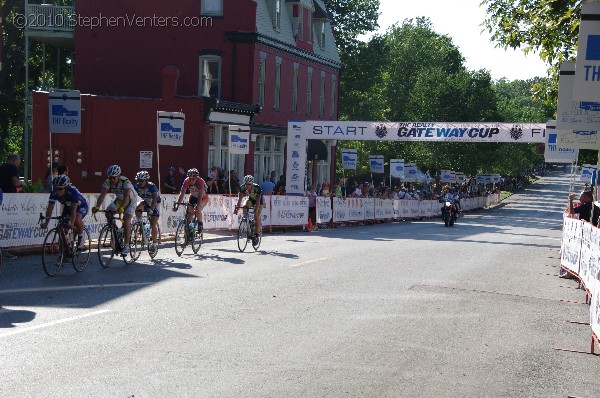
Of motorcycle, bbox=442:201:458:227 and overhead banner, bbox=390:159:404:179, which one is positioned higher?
overhead banner, bbox=390:159:404:179

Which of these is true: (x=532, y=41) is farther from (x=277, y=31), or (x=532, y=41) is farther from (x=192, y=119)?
(x=277, y=31)

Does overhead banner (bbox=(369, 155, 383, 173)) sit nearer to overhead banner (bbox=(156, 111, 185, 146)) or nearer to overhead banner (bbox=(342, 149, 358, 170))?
overhead banner (bbox=(342, 149, 358, 170))

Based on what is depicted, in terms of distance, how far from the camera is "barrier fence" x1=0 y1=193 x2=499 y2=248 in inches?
736

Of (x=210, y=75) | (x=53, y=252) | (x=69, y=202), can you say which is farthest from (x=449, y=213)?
(x=53, y=252)

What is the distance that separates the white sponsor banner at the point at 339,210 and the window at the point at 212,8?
10869 millimetres

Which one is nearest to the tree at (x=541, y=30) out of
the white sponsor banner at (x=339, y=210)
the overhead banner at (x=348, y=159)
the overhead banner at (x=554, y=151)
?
the overhead banner at (x=554, y=151)

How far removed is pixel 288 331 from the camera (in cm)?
Result: 1070

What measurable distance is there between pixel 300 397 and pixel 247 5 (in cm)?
3631

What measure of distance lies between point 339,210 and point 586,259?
24.0 metres

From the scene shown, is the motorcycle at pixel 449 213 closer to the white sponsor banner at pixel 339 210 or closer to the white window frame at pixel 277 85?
the white sponsor banner at pixel 339 210

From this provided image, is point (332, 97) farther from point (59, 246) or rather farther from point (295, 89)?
point (59, 246)

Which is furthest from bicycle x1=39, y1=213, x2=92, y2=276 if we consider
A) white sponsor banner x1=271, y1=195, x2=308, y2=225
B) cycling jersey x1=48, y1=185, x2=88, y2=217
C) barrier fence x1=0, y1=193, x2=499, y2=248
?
white sponsor banner x1=271, y1=195, x2=308, y2=225

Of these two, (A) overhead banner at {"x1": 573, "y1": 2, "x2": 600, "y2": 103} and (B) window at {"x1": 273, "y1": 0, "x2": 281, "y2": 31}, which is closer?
(A) overhead banner at {"x1": 573, "y1": 2, "x2": 600, "y2": 103}

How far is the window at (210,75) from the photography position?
140 feet
